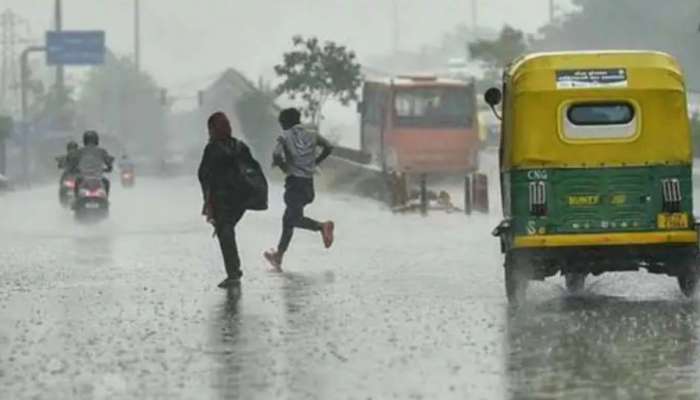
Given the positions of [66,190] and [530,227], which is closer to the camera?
[530,227]

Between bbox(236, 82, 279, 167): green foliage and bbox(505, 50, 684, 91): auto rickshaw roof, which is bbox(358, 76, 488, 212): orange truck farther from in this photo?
bbox(236, 82, 279, 167): green foliage

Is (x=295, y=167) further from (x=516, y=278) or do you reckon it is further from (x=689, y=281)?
(x=689, y=281)

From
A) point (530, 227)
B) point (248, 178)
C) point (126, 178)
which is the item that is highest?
point (126, 178)

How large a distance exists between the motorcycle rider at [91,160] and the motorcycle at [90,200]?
0.34 ft

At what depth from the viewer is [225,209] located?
1931cm

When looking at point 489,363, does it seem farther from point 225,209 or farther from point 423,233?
point 423,233

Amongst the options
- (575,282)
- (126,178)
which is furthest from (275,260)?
(126,178)

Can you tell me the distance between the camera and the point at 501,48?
301ft

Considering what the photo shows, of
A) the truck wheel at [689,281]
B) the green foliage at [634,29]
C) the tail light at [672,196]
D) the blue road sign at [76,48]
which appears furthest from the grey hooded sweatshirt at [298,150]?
the green foliage at [634,29]

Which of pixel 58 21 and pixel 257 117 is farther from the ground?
pixel 58 21

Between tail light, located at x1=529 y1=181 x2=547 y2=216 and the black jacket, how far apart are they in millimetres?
3819

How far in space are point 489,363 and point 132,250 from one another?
13.3 m

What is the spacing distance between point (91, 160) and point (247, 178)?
14.8 metres

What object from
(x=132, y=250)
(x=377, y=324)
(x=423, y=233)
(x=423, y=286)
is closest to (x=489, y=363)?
(x=377, y=324)
